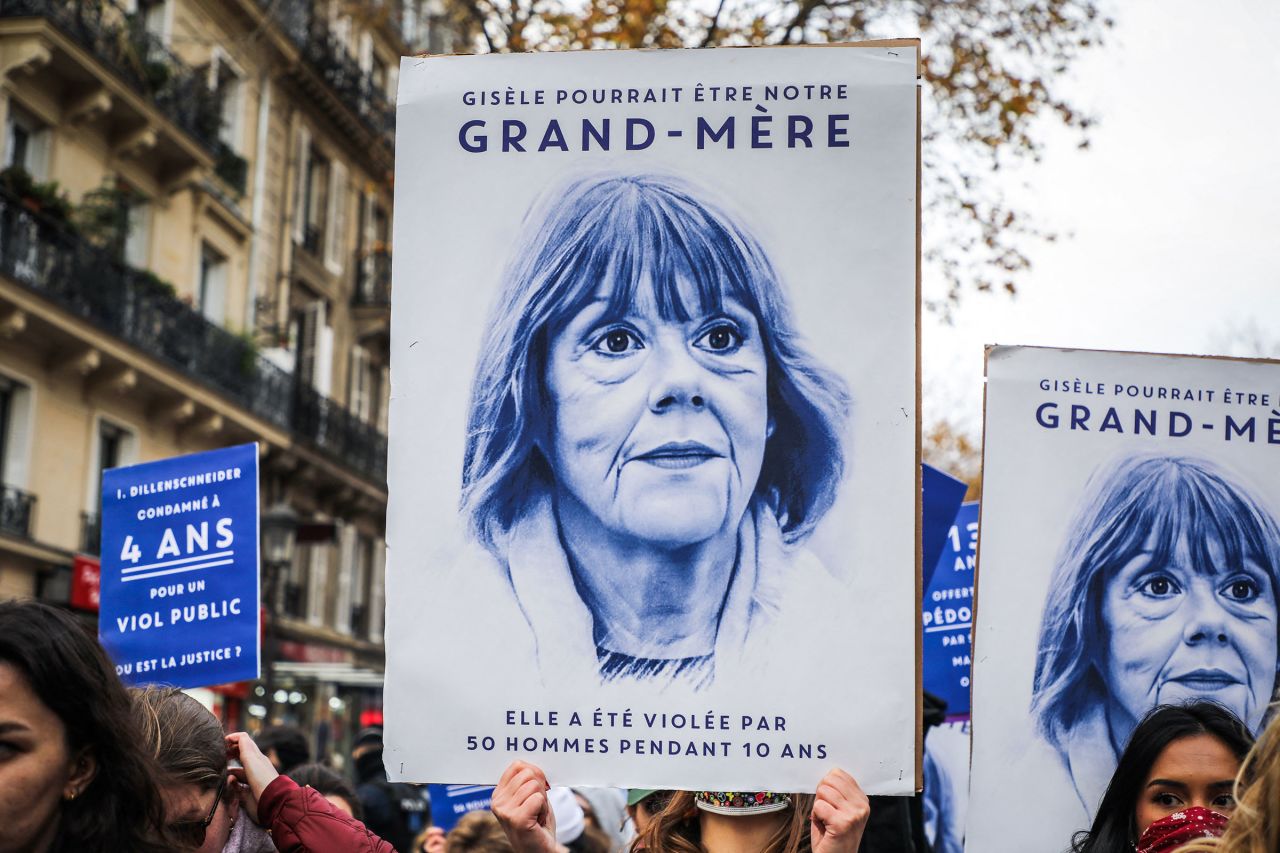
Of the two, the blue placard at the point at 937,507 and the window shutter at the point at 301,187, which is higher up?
the window shutter at the point at 301,187

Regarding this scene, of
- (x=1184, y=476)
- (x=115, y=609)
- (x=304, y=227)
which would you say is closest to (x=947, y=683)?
(x=1184, y=476)

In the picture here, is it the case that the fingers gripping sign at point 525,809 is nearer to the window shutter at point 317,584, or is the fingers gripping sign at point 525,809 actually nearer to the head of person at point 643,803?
the head of person at point 643,803

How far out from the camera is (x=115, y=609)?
19.1ft

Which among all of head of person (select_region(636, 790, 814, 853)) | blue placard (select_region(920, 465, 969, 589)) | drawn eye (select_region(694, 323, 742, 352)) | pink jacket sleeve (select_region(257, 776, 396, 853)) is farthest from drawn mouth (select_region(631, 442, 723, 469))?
blue placard (select_region(920, 465, 969, 589))

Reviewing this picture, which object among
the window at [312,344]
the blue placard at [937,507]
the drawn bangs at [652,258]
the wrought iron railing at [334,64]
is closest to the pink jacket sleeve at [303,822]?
→ the drawn bangs at [652,258]

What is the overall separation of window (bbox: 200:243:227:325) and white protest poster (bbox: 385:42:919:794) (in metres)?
23.7

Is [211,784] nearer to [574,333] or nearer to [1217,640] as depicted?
[574,333]

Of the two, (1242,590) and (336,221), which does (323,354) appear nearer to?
(336,221)

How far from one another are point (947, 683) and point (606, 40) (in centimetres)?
854

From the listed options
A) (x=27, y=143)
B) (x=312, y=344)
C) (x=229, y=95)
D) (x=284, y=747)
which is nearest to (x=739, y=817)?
(x=284, y=747)

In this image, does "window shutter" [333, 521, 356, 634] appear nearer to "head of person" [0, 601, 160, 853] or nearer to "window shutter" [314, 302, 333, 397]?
"window shutter" [314, 302, 333, 397]

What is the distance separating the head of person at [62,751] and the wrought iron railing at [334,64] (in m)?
26.5

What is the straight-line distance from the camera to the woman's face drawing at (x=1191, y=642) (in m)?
3.77

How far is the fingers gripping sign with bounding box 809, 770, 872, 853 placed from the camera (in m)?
2.75
